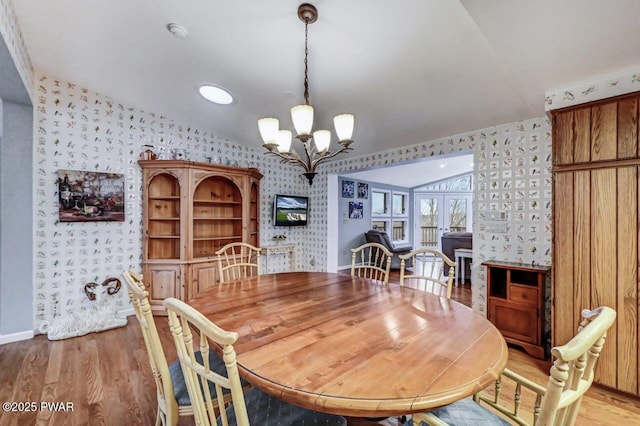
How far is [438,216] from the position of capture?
29.5ft

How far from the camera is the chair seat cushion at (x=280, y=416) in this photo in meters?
1.12

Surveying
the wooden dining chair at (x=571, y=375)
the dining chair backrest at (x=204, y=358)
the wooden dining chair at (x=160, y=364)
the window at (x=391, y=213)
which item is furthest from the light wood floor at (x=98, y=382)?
the window at (x=391, y=213)

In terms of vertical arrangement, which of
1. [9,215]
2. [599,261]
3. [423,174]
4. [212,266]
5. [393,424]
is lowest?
[393,424]

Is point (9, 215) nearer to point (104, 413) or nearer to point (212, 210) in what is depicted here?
point (212, 210)

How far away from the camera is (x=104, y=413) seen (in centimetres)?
185

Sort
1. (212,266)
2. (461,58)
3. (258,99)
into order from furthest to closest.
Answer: (212,266) < (258,99) < (461,58)

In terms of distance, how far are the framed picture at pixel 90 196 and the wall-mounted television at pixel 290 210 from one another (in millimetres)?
2272

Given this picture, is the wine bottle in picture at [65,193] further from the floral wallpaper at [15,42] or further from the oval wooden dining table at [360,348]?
the oval wooden dining table at [360,348]

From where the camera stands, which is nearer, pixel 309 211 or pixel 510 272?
pixel 510 272

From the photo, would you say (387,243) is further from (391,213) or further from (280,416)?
(280,416)

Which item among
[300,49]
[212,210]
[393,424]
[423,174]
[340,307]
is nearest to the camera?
[340,307]

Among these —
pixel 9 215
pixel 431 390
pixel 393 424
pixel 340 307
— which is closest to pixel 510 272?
pixel 393 424

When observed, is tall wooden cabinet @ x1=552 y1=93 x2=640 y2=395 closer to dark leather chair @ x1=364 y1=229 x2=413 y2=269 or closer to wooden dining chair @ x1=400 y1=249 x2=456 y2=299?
wooden dining chair @ x1=400 y1=249 x2=456 y2=299

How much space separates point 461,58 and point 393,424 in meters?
2.73
